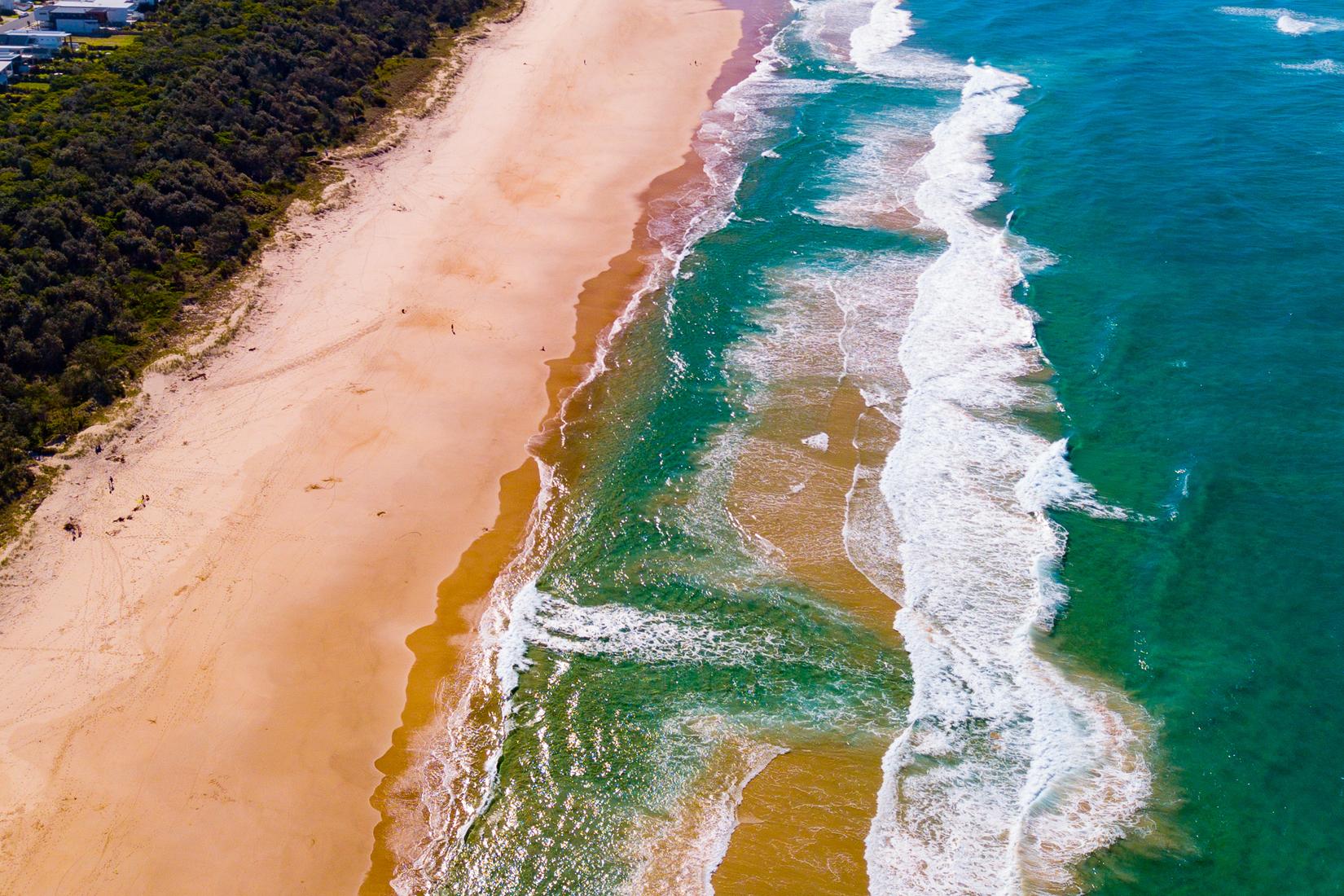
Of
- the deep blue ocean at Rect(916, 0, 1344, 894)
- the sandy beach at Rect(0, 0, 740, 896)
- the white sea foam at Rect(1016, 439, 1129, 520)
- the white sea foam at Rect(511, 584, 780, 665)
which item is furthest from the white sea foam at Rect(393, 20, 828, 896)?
the deep blue ocean at Rect(916, 0, 1344, 894)

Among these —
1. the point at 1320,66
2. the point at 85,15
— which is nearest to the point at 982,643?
the point at 1320,66

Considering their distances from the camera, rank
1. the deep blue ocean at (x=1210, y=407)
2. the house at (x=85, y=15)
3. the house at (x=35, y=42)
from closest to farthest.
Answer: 1. the deep blue ocean at (x=1210, y=407)
2. the house at (x=35, y=42)
3. the house at (x=85, y=15)

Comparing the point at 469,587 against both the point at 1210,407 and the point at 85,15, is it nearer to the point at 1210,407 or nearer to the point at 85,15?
the point at 1210,407

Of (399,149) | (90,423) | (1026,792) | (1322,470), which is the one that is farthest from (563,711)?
(399,149)

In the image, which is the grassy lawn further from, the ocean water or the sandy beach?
the ocean water

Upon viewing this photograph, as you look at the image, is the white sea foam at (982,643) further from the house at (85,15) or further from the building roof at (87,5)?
the building roof at (87,5)

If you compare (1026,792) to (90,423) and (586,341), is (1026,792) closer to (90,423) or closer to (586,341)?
(586,341)

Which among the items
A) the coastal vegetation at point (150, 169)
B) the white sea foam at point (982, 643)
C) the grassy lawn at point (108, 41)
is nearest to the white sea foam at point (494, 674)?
the white sea foam at point (982, 643)
